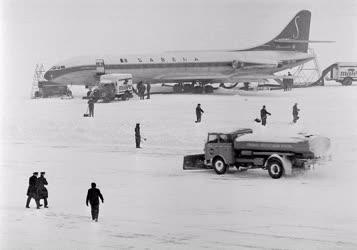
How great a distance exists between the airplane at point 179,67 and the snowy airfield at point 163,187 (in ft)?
48.6

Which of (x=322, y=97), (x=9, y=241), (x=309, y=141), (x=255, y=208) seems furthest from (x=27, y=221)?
(x=322, y=97)

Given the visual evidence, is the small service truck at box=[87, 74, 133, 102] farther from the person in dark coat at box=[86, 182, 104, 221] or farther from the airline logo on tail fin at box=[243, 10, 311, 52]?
the person in dark coat at box=[86, 182, 104, 221]

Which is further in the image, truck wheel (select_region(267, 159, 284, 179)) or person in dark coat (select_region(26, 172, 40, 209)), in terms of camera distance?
truck wheel (select_region(267, 159, 284, 179))

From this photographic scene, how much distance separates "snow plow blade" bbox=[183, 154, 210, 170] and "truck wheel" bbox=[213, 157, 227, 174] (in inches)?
23.9

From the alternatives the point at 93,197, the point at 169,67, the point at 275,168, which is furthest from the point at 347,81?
the point at 93,197

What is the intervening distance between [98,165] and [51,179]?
2.98 meters

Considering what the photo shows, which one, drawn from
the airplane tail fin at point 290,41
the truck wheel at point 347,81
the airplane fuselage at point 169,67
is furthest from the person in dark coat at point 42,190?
the truck wheel at point 347,81

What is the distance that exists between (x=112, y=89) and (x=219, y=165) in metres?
20.0

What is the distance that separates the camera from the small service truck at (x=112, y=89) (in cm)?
4112

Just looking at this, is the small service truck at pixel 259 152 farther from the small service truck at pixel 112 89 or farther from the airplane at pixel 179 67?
the airplane at pixel 179 67

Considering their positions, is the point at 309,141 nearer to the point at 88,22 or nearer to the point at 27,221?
the point at 27,221

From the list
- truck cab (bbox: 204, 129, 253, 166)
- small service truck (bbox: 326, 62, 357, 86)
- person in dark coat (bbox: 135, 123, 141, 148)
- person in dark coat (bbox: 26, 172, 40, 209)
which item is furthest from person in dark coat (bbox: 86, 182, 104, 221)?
small service truck (bbox: 326, 62, 357, 86)

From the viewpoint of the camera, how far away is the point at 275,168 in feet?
71.4

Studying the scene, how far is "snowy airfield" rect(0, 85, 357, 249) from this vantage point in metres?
15.7
